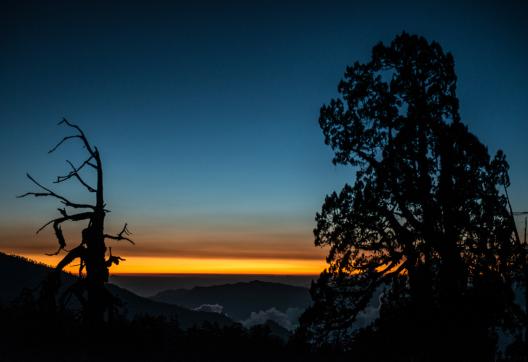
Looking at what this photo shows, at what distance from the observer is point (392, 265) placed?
17.9 meters

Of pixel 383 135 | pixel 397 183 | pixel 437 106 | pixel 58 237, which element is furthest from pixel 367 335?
pixel 58 237

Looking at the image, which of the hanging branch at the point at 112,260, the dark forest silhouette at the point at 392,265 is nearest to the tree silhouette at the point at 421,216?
the dark forest silhouette at the point at 392,265

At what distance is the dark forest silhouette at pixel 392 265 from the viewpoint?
51.9ft

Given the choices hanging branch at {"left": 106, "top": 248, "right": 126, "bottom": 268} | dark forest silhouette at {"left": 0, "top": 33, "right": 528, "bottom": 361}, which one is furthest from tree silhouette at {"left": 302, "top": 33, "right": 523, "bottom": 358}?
hanging branch at {"left": 106, "top": 248, "right": 126, "bottom": 268}

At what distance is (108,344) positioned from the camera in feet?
50.0

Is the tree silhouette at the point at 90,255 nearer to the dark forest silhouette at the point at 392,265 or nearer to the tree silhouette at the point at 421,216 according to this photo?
the dark forest silhouette at the point at 392,265

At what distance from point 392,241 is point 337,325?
4049mm

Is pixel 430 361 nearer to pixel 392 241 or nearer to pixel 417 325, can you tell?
pixel 417 325

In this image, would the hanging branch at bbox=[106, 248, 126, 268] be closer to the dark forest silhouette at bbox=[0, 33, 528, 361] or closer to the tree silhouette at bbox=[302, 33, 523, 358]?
the dark forest silhouette at bbox=[0, 33, 528, 361]

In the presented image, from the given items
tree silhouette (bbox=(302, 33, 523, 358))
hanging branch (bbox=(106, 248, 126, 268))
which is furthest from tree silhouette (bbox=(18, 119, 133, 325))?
tree silhouette (bbox=(302, 33, 523, 358))

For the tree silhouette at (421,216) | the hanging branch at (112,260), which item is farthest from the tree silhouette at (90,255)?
the tree silhouette at (421,216)

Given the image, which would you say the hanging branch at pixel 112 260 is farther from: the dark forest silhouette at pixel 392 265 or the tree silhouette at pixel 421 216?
the tree silhouette at pixel 421 216

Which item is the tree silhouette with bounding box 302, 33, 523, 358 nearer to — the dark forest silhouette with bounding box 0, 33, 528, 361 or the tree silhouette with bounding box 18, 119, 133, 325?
the dark forest silhouette with bounding box 0, 33, 528, 361

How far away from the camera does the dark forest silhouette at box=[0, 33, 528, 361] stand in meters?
15.8
